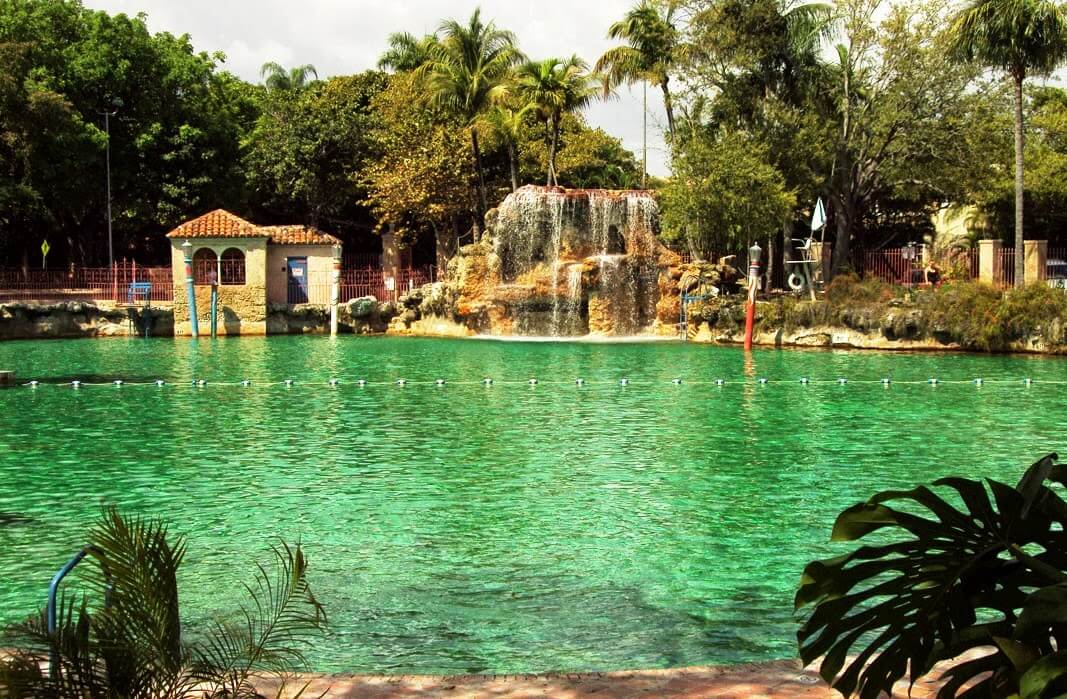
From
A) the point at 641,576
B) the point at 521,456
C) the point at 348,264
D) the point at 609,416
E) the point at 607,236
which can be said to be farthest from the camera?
the point at 348,264

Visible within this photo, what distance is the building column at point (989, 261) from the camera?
1387 inches

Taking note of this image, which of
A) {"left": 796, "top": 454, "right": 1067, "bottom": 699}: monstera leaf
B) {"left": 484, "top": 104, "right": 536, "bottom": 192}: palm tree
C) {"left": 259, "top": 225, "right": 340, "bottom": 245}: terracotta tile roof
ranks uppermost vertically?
{"left": 484, "top": 104, "right": 536, "bottom": 192}: palm tree

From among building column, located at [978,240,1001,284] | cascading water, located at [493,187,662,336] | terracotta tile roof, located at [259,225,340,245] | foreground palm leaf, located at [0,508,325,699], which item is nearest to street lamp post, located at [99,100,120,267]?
terracotta tile roof, located at [259,225,340,245]

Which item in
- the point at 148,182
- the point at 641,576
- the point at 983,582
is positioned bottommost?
the point at 641,576

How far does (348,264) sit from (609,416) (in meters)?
36.3

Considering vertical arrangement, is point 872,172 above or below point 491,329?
above

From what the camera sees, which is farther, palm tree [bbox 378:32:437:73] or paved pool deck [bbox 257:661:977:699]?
palm tree [bbox 378:32:437:73]

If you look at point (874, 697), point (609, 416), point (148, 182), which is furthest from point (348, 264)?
point (874, 697)

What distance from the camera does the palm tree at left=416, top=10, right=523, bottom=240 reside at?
42.3 metres

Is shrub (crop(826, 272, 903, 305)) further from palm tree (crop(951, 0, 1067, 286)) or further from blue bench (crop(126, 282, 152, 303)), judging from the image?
blue bench (crop(126, 282, 152, 303))

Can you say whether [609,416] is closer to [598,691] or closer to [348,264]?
[598,691]

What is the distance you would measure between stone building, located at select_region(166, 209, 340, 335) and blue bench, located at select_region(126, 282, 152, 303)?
1.45 meters

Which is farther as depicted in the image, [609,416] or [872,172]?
[872,172]

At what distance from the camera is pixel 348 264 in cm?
5203
